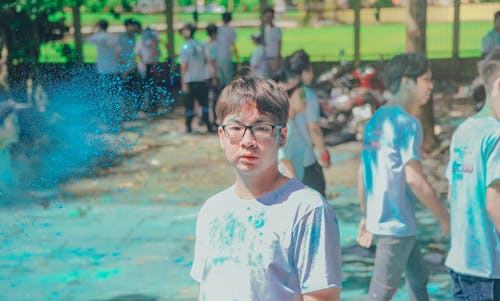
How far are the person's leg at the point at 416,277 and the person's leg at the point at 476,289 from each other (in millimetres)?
750

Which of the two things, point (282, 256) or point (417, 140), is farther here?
point (417, 140)

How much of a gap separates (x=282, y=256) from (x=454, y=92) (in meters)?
Answer: 13.5

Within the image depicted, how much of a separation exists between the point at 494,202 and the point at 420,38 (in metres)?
6.98

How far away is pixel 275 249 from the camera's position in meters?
2.65

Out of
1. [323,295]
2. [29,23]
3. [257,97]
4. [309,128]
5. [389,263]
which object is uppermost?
[257,97]

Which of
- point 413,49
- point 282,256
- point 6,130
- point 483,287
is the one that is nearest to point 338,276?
point 282,256

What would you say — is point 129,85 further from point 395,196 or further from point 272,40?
point 272,40

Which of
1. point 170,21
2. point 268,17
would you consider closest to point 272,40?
point 268,17

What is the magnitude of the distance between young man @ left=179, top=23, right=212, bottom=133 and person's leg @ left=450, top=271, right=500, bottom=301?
8.42 metres

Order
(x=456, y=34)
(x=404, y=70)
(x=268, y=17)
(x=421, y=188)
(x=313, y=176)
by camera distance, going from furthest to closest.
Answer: (x=456, y=34)
(x=268, y=17)
(x=313, y=176)
(x=404, y=70)
(x=421, y=188)

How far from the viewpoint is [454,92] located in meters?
15.6

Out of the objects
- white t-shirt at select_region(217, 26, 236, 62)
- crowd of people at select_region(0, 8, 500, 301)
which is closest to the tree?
white t-shirt at select_region(217, 26, 236, 62)

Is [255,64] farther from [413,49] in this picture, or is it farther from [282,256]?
[282,256]

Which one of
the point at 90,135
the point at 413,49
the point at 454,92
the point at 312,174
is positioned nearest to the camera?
the point at 90,135
